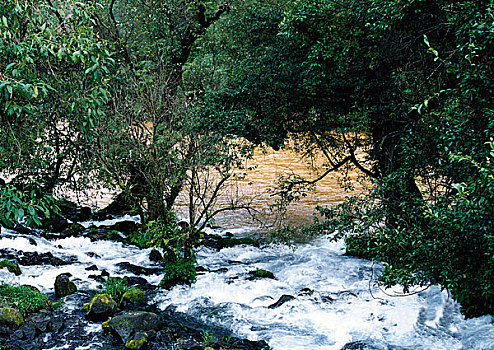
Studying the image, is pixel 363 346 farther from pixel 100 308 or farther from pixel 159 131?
pixel 159 131

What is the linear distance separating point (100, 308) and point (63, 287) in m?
1.35

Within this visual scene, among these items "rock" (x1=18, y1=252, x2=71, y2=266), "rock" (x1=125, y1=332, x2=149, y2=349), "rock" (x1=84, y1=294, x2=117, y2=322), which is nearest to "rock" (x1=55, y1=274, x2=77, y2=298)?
"rock" (x1=84, y1=294, x2=117, y2=322)

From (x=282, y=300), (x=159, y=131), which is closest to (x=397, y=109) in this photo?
(x=282, y=300)

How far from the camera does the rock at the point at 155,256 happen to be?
1130cm

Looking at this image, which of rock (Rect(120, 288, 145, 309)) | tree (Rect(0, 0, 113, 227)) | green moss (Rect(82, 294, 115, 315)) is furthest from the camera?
rock (Rect(120, 288, 145, 309))

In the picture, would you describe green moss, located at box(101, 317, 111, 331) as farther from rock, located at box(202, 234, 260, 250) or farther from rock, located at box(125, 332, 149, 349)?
rock, located at box(202, 234, 260, 250)

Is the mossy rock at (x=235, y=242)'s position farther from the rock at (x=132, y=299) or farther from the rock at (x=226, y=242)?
the rock at (x=132, y=299)

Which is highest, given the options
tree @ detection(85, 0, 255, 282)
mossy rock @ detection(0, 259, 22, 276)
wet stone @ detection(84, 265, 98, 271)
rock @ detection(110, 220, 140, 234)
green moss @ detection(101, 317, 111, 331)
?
tree @ detection(85, 0, 255, 282)

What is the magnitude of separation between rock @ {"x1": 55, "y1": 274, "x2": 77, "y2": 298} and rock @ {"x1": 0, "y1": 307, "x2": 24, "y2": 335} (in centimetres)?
148

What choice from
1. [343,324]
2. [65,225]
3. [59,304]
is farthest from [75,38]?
[65,225]

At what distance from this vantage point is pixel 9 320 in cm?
675

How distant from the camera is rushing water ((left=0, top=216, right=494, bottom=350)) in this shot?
730cm

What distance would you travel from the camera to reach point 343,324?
7.84 m

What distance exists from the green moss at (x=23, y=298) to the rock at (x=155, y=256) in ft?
11.5
